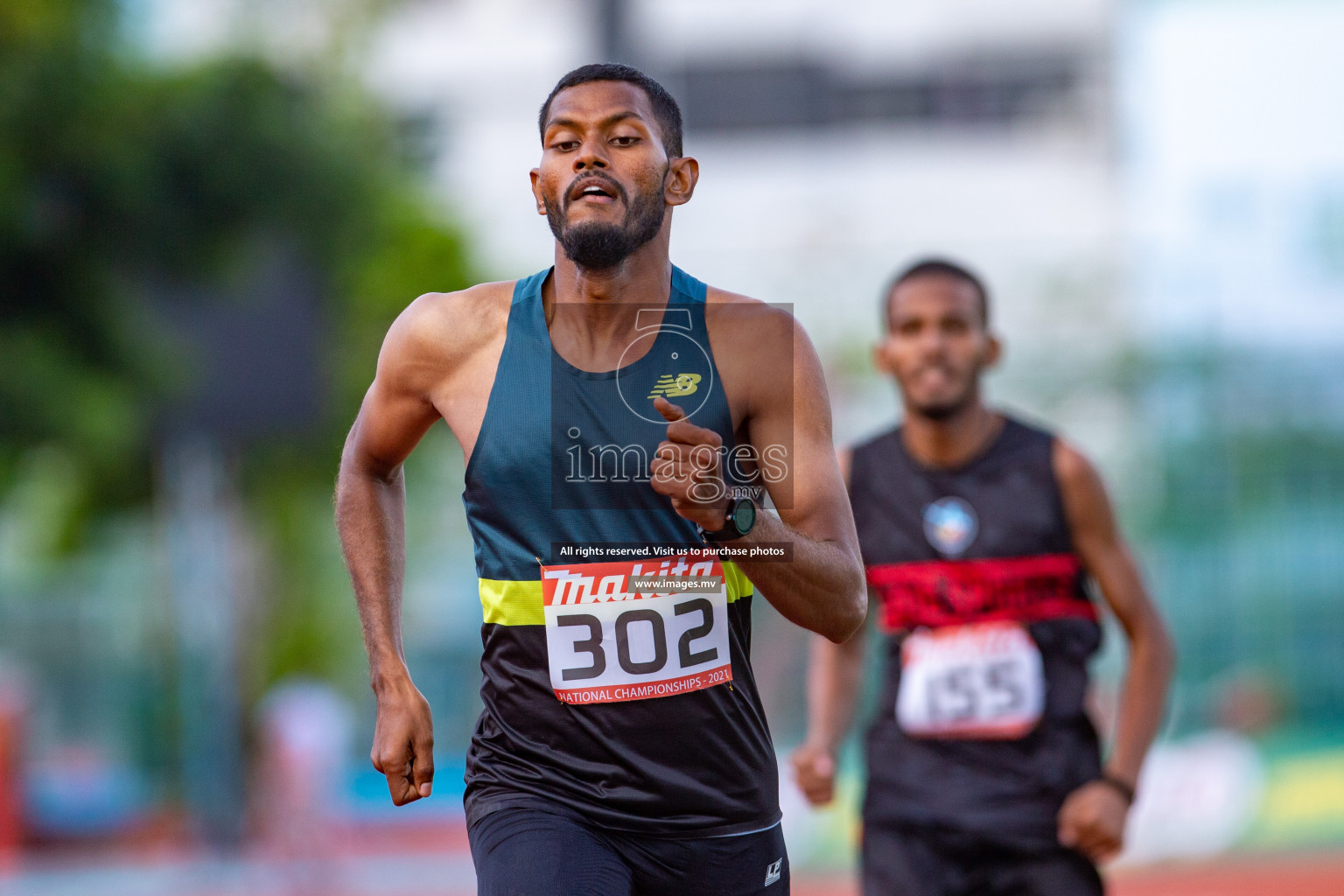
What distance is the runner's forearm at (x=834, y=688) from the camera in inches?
182

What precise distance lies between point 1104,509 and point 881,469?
65 centimetres

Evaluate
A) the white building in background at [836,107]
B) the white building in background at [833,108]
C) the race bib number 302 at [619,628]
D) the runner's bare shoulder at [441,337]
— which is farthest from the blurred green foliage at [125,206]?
the white building in background at [836,107]

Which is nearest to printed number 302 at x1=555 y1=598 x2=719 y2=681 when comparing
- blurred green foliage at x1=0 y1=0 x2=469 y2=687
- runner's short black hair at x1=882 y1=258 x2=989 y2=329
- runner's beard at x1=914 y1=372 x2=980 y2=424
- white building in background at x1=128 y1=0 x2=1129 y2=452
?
runner's beard at x1=914 y1=372 x2=980 y2=424

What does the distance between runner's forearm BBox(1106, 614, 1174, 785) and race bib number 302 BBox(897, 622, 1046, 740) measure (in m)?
0.26

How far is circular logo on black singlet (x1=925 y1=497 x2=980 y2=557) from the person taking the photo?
447cm

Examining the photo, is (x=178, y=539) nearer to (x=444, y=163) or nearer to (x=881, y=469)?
(x=881, y=469)

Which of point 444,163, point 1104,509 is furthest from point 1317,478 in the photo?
point 444,163

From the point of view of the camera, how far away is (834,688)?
468cm

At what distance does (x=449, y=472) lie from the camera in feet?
55.4

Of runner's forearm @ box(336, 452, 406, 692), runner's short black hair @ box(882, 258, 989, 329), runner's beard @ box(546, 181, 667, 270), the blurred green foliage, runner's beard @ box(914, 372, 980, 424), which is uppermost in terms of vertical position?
the blurred green foliage

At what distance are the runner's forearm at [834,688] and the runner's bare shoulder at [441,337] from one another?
186 cm

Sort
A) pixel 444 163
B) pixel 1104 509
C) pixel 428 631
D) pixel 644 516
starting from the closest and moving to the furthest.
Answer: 1. pixel 644 516
2. pixel 1104 509
3. pixel 428 631
4. pixel 444 163

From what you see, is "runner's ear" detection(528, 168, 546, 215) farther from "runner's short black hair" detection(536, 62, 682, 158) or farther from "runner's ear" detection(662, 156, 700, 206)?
"runner's ear" detection(662, 156, 700, 206)

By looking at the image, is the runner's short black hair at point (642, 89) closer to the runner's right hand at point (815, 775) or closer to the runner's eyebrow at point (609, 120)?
the runner's eyebrow at point (609, 120)
